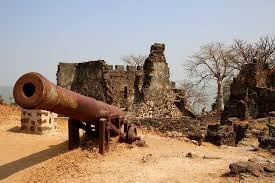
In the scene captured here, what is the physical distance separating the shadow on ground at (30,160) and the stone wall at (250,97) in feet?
43.6

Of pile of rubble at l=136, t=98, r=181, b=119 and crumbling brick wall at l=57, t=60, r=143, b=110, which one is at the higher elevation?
crumbling brick wall at l=57, t=60, r=143, b=110

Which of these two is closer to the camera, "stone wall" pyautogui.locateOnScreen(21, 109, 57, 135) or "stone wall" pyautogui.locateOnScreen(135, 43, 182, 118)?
"stone wall" pyautogui.locateOnScreen(21, 109, 57, 135)

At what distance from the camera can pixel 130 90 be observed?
25.4 m

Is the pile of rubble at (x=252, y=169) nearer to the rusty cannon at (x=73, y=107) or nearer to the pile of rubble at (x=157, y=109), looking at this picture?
the rusty cannon at (x=73, y=107)

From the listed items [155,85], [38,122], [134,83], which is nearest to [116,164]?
[38,122]

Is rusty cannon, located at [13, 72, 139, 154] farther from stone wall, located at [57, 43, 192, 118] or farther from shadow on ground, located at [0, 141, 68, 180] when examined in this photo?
stone wall, located at [57, 43, 192, 118]

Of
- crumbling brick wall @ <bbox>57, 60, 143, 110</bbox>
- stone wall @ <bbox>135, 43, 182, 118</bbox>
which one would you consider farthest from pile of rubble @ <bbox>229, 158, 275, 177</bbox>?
stone wall @ <bbox>135, 43, 182, 118</bbox>

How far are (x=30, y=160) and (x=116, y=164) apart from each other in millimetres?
2191

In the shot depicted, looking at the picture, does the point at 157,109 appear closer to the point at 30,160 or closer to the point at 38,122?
the point at 38,122

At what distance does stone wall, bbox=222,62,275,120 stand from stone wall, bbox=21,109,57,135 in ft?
37.5

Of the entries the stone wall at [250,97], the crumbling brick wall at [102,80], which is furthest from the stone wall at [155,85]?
the stone wall at [250,97]

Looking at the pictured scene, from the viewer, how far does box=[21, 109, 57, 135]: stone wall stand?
1348cm

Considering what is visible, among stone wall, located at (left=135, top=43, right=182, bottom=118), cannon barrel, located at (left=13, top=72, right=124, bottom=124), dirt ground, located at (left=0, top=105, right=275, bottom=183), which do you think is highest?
Result: stone wall, located at (left=135, top=43, right=182, bottom=118)

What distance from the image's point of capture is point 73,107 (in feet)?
27.4
